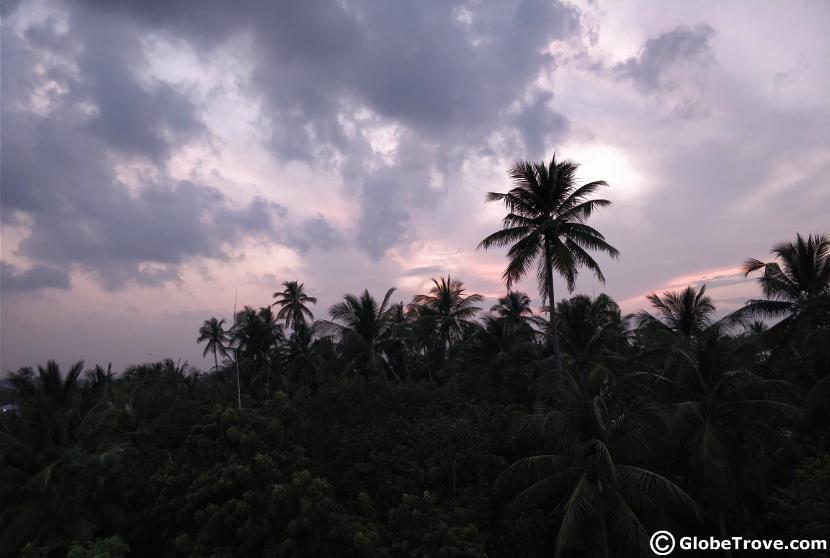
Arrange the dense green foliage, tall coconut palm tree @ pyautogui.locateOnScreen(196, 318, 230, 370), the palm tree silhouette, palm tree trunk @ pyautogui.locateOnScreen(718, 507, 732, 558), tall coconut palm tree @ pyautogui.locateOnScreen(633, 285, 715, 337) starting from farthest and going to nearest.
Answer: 1. tall coconut palm tree @ pyautogui.locateOnScreen(196, 318, 230, 370)
2. tall coconut palm tree @ pyautogui.locateOnScreen(633, 285, 715, 337)
3. palm tree trunk @ pyautogui.locateOnScreen(718, 507, 732, 558)
4. the palm tree silhouette
5. the dense green foliage

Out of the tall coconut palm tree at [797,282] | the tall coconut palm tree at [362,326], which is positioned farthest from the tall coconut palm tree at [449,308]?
the tall coconut palm tree at [797,282]

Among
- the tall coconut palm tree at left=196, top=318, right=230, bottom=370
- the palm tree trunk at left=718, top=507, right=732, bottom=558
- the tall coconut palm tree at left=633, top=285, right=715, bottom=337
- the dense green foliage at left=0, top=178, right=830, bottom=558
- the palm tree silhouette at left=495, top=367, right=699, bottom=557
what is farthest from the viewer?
the tall coconut palm tree at left=196, top=318, right=230, bottom=370

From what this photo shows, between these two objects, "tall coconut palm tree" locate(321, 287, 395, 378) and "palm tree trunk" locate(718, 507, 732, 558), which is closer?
"palm tree trunk" locate(718, 507, 732, 558)

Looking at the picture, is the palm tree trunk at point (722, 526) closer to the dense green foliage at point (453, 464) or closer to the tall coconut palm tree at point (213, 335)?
the dense green foliage at point (453, 464)

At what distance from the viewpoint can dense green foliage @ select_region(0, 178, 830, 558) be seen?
13.0m

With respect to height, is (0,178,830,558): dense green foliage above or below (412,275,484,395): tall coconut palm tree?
below

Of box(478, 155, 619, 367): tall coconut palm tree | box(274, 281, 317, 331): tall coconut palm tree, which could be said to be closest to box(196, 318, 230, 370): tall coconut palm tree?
box(274, 281, 317, 331): tall coconut palm tree

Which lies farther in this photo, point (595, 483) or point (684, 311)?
point (684, 311)

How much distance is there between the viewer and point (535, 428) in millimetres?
15406

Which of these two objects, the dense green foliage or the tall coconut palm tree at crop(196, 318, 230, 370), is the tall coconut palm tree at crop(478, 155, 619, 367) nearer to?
the dense green foliage

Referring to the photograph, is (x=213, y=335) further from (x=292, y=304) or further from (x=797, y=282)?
(x=797, y=282)

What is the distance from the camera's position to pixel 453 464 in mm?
15695

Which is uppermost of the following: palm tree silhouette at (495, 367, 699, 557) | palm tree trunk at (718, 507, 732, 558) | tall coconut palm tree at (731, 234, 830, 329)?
tall coconut palm tree at (731, 234, 830, 329)

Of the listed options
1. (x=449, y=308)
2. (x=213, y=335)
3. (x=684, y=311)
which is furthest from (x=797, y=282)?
(x=213, y=335)
